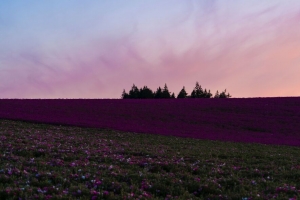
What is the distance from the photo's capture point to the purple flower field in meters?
28.1

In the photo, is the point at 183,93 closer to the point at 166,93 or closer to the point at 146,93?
the point at 166,93

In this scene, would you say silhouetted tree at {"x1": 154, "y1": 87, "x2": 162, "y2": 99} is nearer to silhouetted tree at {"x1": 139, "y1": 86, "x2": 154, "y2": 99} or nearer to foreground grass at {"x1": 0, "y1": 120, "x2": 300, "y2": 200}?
silhouetted tree at {"x1": 139, "y1": 86, "x2": 154, "y2": 99}

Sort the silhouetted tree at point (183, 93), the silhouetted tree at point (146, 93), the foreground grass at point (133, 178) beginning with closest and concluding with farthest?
the foreground grass at point (133, 178), the silhouetted tree at point (146, 93), the silhouetted tree at point (183, 93)

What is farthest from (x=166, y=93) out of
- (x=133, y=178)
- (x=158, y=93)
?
(x=133, y=178)

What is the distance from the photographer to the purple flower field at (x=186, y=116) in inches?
1105

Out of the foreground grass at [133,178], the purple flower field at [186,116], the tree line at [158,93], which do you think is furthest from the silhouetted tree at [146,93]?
the foreground grass at [133,178]

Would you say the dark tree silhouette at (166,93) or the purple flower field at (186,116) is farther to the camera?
the dark tree silhouette at (166,93)

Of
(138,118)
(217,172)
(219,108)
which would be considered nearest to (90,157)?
(217,172)

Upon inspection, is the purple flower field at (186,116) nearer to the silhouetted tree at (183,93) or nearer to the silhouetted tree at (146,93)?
the silhouetted tree at (146,93)

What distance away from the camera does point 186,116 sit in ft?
118

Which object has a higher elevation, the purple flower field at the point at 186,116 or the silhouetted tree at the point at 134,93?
the silhouetted tree at the point at 134,93

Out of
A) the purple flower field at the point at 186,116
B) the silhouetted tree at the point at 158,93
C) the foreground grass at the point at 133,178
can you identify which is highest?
the silhouetted tree at the point at 158,93

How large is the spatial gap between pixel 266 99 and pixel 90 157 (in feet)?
128

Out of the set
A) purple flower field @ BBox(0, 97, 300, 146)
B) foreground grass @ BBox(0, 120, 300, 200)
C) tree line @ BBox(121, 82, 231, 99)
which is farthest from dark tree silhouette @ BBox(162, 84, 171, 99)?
foreground grass @ BBox(0, 120, 300, 200)
